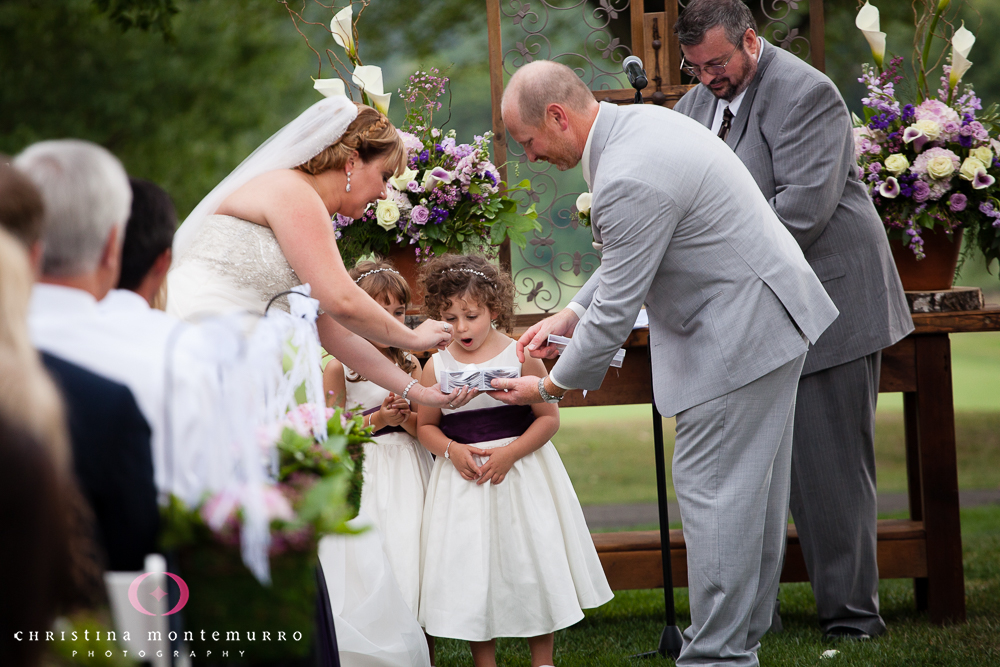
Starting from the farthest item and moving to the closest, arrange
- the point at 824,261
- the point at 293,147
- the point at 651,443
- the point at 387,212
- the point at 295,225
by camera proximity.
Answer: the point at 651,443 < the point at 387,212 < the point at 824,261 < the point at 293,147 < the point at 295,225

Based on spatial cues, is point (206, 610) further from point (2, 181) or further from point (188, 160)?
point (188, 160)

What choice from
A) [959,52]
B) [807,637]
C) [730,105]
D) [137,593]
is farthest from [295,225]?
Answer: [959,52]

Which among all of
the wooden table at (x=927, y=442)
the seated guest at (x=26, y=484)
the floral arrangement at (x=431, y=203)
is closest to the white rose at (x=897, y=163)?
the wooden table at (x=927, y=442)

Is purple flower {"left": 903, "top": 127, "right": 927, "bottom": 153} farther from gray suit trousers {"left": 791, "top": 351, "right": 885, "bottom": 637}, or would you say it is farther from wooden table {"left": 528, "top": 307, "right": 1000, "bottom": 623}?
gray suit trousers {"left": 791, "top": 351, "right": 885, "bottom": 637}

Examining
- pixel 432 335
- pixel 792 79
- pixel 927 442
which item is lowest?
pixel 927 442

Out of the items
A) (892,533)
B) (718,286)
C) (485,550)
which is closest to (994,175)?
(892,533)

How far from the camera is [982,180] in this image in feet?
12.6

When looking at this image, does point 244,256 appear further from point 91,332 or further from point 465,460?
point 91,332

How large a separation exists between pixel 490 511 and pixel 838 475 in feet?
4.73

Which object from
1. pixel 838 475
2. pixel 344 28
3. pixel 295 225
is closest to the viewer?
pixel 295 225

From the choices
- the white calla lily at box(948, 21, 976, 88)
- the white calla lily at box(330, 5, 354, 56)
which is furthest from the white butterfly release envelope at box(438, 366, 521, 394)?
the white calla lily at box(948, 21, 976, 88)

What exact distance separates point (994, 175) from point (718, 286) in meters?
1.87

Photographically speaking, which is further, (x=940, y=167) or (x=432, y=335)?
(x=940, y=167)

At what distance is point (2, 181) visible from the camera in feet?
4.66
